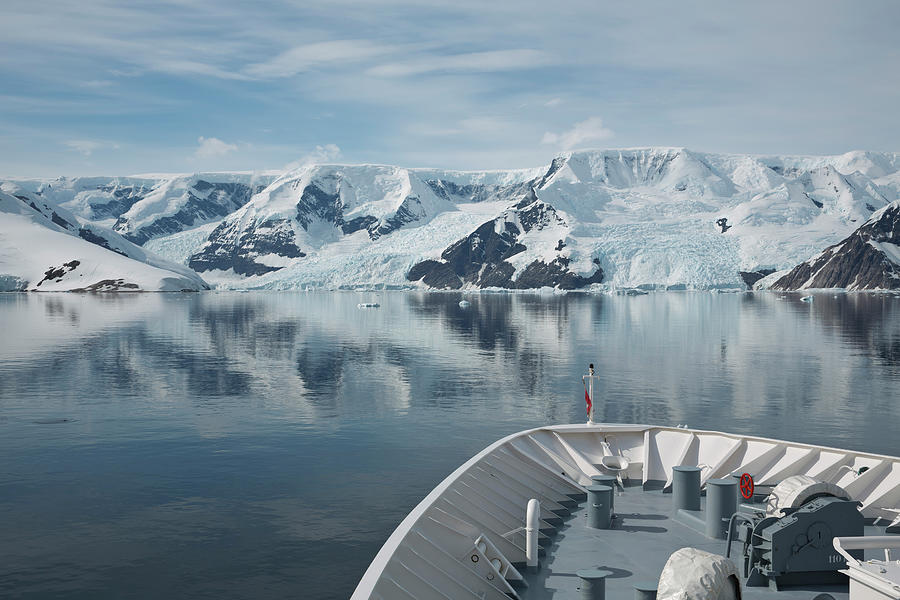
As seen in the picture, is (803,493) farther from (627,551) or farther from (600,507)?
(600,507)

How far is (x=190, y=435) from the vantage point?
123 ft

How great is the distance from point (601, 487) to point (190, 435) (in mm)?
25396

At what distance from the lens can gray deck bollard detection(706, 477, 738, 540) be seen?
1664 centimetres

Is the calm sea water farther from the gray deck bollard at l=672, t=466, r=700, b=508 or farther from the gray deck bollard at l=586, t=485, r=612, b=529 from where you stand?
the gray deck bollard at l=672, t=466, r=700, b=508

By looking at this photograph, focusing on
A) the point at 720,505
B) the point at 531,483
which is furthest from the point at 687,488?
the point at 531,483

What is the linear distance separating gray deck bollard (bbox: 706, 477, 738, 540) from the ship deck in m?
0.27

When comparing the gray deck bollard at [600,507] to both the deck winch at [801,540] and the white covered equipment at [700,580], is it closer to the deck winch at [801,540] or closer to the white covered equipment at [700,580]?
the deck winch at [801,540]

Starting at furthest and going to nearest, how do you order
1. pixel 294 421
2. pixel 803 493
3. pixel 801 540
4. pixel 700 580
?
1. pixel 294 421
2. pixel 803 493
3. pixel 801 540
4. pixel 700 580

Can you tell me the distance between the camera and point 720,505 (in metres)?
16.8

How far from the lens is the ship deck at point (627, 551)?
1423 centimetres

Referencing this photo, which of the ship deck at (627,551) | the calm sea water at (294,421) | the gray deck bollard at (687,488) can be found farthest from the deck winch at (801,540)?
the calm sea water at (294,421)

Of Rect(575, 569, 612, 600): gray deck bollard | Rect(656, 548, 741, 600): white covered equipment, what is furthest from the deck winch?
Rect(656, 548, 741, 600): white covered equipment

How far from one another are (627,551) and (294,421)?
2726 centimetres

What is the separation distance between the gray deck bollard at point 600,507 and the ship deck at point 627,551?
17 centimetres
